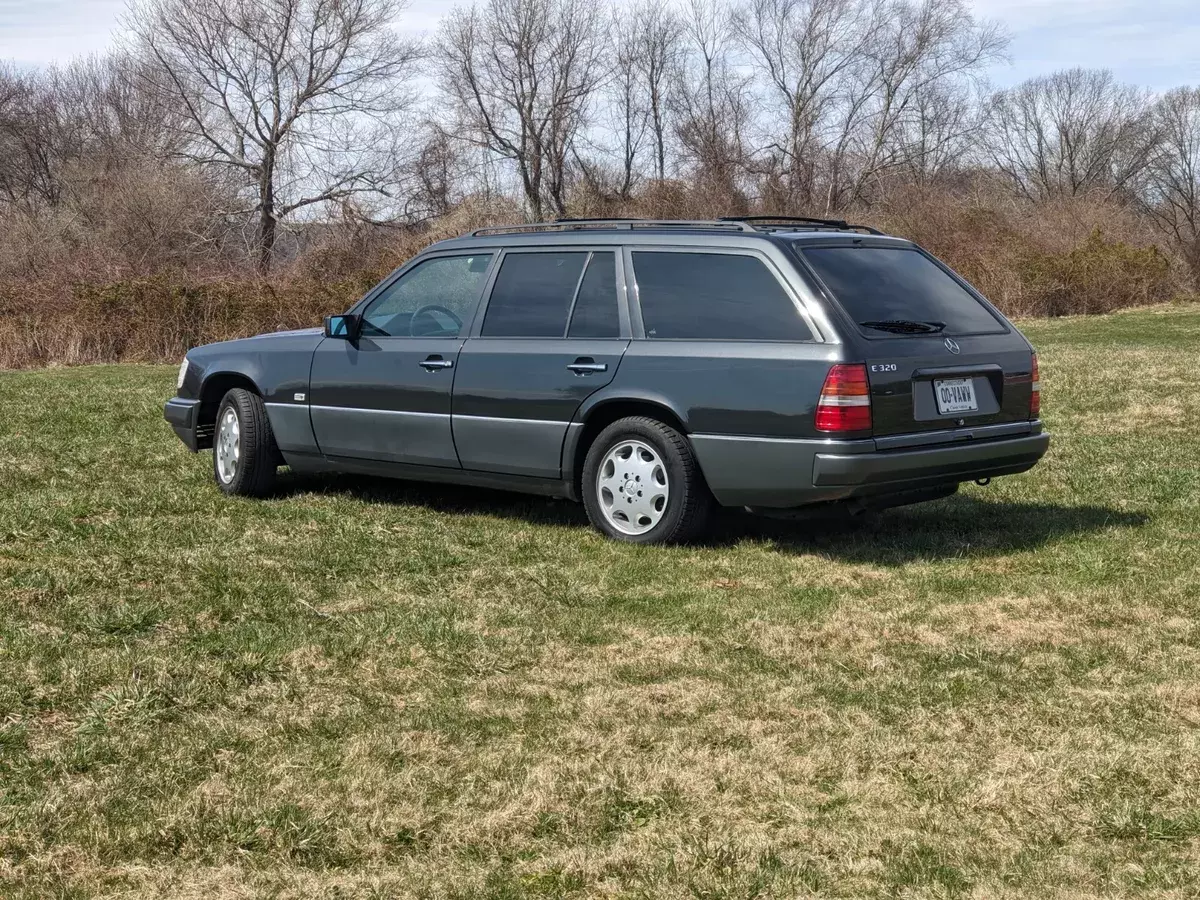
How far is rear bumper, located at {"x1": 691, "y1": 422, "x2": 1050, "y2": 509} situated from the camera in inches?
257

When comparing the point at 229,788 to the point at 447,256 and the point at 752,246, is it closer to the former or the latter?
the point at 752,246

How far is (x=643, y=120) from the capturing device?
166ft

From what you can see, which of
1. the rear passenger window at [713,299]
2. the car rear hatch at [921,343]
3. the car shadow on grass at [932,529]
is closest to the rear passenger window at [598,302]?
the rear passenger window at [713,299]

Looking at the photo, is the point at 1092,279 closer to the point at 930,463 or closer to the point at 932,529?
the point at 932,529

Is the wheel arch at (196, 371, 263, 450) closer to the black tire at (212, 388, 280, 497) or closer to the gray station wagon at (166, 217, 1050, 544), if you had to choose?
the black tire at (212, 388, 280, 497)

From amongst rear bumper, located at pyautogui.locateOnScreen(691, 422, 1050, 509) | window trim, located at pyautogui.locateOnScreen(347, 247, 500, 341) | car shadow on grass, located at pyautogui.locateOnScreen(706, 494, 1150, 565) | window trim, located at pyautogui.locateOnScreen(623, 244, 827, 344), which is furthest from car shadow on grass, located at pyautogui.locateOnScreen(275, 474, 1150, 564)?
window trim, located at pyautogui.locateOnScreen(347, 247, 500, 341)

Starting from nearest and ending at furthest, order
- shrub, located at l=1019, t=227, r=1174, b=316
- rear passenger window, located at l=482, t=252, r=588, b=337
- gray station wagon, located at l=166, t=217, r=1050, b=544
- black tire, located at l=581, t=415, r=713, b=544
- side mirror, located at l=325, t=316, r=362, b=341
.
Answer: gray station wagon, located at l=166, t=217, r=1050, b=544 → black tire, located at l=581, t=415, r=713, b=544 → rear passenger window, located at l=482, t=252, r=588, b=337 → side mirror, located at l=325, t=316, r=362, b=341 → shrub, located at l=1019, t=227, r=1174, b=316

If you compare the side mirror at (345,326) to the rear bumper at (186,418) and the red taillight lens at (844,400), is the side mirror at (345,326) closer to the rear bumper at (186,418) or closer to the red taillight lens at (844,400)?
the rear bumper at (186,418)

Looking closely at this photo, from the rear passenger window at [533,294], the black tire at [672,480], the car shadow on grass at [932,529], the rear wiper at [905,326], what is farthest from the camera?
the rear passenger window at [533,294]

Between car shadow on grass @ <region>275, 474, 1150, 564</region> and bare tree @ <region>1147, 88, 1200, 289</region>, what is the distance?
5368cm

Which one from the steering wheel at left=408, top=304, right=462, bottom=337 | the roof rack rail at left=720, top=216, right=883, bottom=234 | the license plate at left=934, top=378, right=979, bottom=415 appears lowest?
the license plate at left=934, top=378, right=979, bottom=415

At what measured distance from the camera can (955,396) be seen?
22.8 ft

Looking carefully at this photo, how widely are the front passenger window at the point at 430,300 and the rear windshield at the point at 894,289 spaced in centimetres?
206

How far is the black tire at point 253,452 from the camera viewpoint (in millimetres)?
8766
